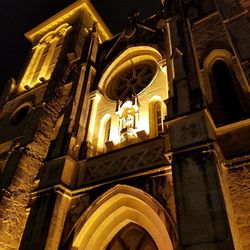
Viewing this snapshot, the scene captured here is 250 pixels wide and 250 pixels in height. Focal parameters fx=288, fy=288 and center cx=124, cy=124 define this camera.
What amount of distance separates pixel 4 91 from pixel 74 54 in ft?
17.0

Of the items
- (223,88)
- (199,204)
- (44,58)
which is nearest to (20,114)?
(44,58)

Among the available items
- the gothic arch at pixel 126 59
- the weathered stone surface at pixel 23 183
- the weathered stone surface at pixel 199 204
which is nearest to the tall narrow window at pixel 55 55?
the weathered stone surface at pixel 23 183

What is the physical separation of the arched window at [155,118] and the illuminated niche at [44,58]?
907cm

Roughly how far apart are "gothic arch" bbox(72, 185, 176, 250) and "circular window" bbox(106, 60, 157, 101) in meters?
4.00

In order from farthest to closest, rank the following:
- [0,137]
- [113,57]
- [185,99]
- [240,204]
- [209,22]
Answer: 1. [0,137]
2. [113,57]
3. [209,22]
4. [185,99]
5. [240,204]

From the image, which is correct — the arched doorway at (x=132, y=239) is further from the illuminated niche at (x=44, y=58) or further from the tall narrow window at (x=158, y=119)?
the illuminated niche at (x=44, y=58)

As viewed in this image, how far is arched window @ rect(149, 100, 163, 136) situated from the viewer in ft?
27.8

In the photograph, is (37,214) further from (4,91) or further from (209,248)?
(4,91)

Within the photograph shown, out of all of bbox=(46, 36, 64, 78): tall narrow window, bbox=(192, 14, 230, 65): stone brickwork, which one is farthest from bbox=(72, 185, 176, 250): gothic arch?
bbox=(46, 36, 64, 78): tall narrow window

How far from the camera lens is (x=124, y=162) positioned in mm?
7688

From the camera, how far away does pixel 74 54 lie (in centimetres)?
1541

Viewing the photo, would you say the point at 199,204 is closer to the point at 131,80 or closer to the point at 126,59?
the point at 131,80

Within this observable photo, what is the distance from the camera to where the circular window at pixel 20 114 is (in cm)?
1451

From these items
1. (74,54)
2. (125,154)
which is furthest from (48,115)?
(125,154)
